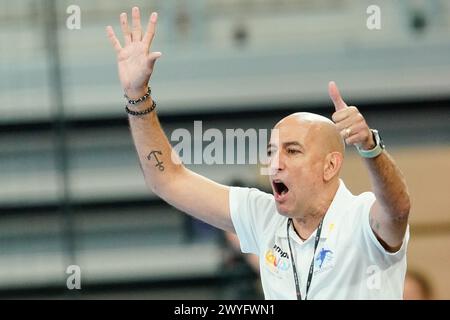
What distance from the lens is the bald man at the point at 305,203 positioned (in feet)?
8.63

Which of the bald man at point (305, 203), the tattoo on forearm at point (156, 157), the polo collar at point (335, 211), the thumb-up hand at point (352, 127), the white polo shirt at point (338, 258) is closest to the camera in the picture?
the thumb-up hand at point (352, 127)

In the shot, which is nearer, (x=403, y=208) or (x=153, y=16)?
(x=403, y=208)

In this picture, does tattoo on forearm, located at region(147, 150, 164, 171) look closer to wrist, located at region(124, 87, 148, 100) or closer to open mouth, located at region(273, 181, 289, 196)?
wrist, located at region(124, 87, 148, 100)

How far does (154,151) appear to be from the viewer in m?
3.12

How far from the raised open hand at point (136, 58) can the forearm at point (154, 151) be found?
7 centimetres

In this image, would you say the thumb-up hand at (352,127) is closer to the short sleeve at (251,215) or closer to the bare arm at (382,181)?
the bare arm at (382,181)

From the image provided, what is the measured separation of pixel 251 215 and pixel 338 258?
1.16 feet

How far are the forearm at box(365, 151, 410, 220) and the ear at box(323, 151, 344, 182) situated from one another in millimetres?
321

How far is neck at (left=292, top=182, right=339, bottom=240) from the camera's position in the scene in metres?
2.93

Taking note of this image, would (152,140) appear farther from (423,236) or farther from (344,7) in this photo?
(344,7)

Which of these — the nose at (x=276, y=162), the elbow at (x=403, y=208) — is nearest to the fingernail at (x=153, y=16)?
the nose at (x=276, y=162)

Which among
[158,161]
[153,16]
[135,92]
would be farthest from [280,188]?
[153,16]

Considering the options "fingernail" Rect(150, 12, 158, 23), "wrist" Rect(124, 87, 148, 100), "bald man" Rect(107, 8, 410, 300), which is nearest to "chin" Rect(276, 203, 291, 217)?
"bald man" Rect(107, 8, 410, 300)

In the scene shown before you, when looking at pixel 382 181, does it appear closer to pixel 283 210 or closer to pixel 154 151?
pixel 283 210
